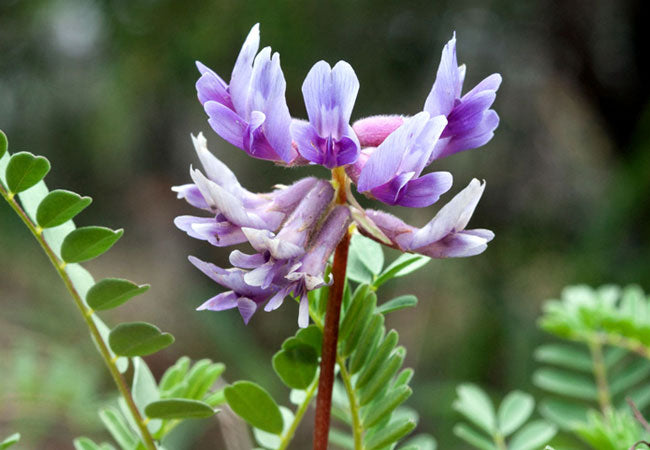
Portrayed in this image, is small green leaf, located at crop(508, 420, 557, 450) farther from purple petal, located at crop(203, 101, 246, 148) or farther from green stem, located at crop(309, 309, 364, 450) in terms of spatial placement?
purple petal, located at crop(203, 101, 246, 148)

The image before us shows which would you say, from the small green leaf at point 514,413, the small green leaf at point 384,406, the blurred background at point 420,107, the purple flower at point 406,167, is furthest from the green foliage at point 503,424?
the blurred background at point 420,107

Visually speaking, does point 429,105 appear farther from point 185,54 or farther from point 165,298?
point 165,298

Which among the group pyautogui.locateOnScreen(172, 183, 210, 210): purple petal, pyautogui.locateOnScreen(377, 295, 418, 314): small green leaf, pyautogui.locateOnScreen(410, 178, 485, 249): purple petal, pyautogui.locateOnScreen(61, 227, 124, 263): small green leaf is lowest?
pyautogui.locateOnScreen(377, 295, 418, 314): small green leaf

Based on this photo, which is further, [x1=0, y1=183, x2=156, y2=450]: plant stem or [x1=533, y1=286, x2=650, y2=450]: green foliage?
[x1=533, y1=286, x2=650, y2=450]: green foliage

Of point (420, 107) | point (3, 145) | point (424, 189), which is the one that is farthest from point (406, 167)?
point (420, 107)

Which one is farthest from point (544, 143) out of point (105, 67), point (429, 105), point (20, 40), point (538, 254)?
point (429, 105)

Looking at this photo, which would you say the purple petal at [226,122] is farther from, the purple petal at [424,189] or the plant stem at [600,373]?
the plant stem at [600,373]

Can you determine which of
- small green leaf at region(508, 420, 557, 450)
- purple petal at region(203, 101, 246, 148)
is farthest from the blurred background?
purple petal at region(203, 101, 246, 148)
